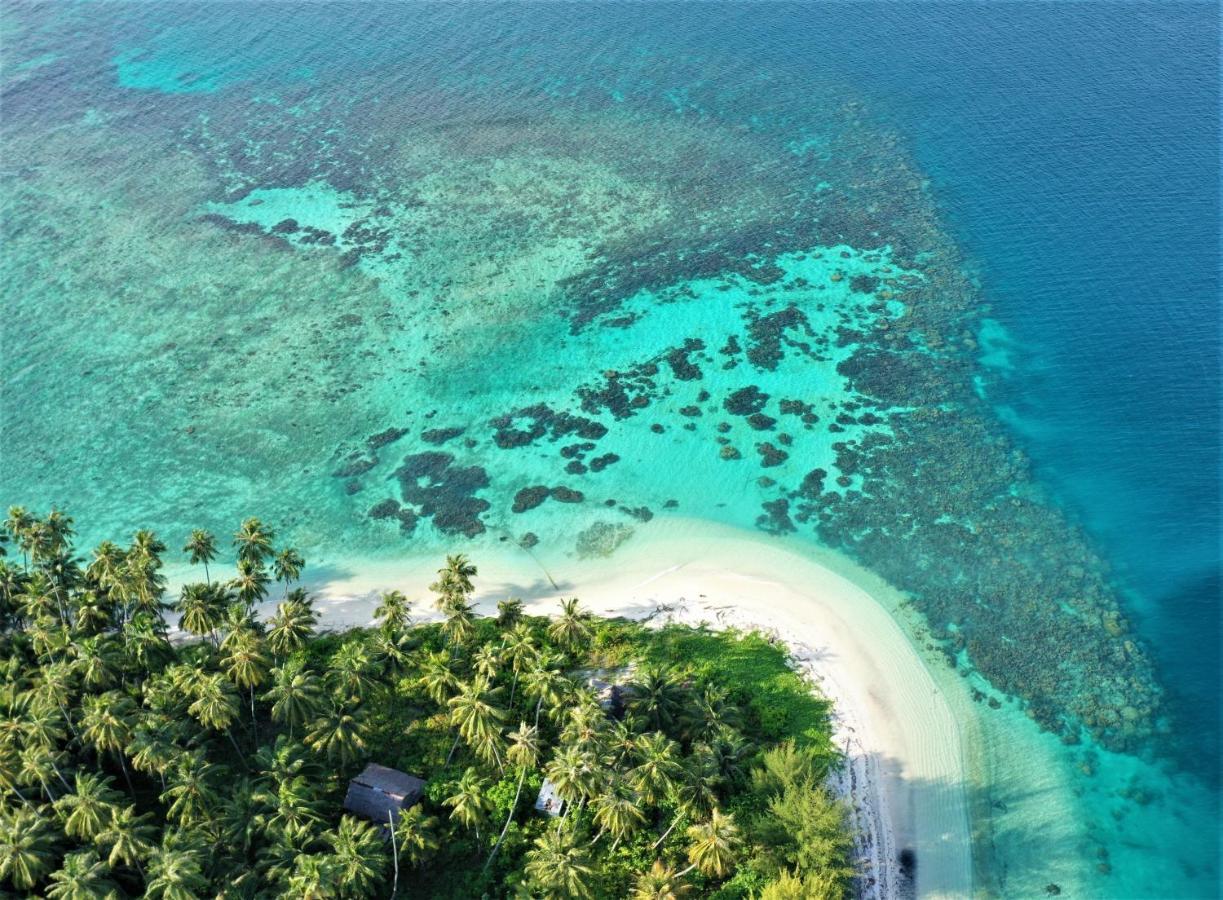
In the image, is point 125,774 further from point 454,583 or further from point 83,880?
point 454,583

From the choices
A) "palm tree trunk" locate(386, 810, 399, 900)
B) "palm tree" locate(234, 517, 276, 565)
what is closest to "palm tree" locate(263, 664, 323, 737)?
"palm tree trunk" locate(386, 810, 399, 900)

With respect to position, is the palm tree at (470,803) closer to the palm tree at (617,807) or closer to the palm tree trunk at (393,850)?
the palm tree trunk at (393,850)

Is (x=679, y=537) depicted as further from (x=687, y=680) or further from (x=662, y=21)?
(x=662, y=21)

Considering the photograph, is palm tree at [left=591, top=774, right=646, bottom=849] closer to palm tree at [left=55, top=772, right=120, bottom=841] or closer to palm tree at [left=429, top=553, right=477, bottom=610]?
palm tree at [left=429, top=553, right=477, bottom=610]

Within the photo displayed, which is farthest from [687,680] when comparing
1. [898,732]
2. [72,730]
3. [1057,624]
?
[72,730]

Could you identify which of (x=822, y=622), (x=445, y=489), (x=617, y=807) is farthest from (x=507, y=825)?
(x=445, y=489)

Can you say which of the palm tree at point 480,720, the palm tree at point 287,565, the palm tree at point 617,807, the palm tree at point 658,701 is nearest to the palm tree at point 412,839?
the palm tree at point 480,720
